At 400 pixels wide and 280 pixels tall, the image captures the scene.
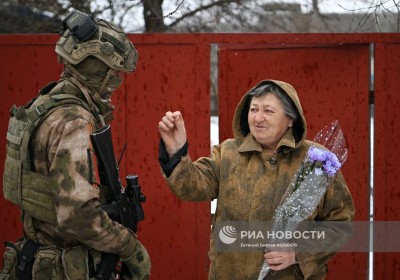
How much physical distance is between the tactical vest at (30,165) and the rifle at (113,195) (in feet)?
0.72

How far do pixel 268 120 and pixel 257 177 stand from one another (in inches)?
12.0

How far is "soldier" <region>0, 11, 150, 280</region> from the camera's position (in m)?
2.97

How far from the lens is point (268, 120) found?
10.9 feet

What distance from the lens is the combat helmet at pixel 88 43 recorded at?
325cm

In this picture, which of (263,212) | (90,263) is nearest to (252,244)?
(263,212)

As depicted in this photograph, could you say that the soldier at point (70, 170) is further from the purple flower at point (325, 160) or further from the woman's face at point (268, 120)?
the purple flower at point (325, 160)

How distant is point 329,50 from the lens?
4.94 metres

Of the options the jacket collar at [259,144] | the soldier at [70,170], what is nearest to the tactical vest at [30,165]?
the soldier at [70,170]

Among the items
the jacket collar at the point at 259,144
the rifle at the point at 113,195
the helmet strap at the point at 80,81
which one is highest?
the helmet strap at the point at 80,81

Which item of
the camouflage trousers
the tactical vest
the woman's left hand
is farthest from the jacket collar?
the camouflage trousers

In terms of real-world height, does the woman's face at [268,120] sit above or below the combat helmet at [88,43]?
below

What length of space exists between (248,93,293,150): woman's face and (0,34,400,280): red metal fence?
1.55m

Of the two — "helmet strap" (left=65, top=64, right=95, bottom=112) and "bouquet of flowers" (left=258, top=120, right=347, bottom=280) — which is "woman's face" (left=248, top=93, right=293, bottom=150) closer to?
"bouquet of flowers" (left=258, top=120, right=347, bottom=280)

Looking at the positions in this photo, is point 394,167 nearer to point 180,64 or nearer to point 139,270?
point 180,64
